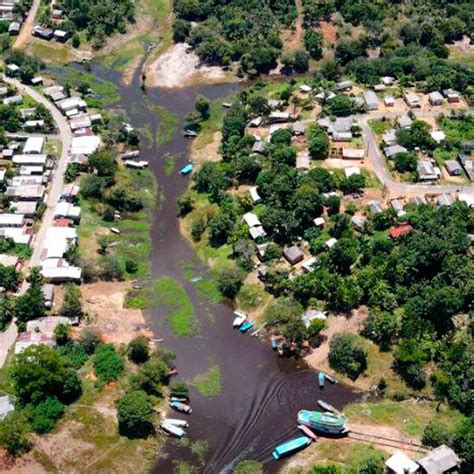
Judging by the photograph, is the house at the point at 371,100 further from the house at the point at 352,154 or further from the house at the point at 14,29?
the house at the point at 14,29

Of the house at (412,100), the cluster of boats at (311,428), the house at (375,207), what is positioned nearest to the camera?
the cluster of boats at (311,428)

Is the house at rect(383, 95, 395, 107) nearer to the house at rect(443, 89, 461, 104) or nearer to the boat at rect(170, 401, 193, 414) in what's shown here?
the house at rect(443, 89, 461, 104)

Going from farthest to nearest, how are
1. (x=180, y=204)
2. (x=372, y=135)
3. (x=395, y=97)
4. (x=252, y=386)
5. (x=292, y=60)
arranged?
1. (x=292, y=60)
2. (x=395, y=97)
3. (x=372, y=135)
4. (x=180, y=204)
5. (x=252, y=386)

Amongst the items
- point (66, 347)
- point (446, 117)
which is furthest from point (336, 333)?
point (446, 117)

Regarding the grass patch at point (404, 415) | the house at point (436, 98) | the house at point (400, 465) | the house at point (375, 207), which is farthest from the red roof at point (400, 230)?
the house at point (436, 98)

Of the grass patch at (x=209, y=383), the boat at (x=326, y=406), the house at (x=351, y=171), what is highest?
the house at (x=351, y=171)

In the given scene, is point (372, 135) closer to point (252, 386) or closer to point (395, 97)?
point (395, 97)

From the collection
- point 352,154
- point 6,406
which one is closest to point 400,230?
point 352,154
